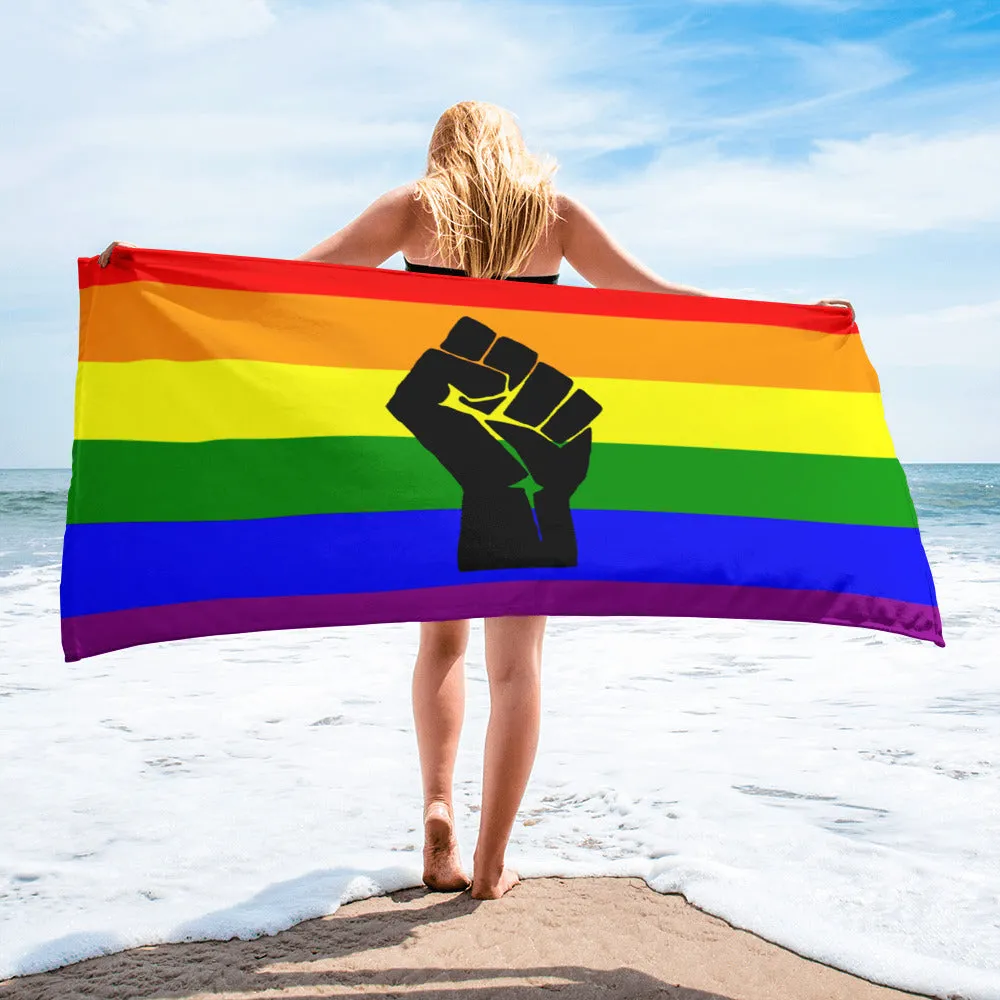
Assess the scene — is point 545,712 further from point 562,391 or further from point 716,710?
point 562,391

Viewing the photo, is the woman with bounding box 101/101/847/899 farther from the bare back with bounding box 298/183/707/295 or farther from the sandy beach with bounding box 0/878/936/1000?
the sandy beach with bounding box 0/878/936/1000

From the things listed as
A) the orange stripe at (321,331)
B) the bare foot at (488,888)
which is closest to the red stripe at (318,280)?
the orange stripe at (321,331)

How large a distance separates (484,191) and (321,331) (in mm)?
483

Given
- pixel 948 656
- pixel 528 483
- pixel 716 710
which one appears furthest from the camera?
pixel 948 656

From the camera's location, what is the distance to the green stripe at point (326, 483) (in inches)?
84.4

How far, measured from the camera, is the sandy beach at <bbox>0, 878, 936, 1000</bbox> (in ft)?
6.35

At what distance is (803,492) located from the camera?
2459mm

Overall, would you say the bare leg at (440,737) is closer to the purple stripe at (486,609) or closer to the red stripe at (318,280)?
the purple stripe at (486,609)

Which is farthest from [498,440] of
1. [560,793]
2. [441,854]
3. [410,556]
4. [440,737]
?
[560,793]

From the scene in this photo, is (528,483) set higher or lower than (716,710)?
higher

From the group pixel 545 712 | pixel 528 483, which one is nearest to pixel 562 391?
pixel 528 483

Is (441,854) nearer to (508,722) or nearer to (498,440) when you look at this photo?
(508,722)

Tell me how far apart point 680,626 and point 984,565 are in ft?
17.1

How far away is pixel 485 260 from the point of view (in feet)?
7.58
